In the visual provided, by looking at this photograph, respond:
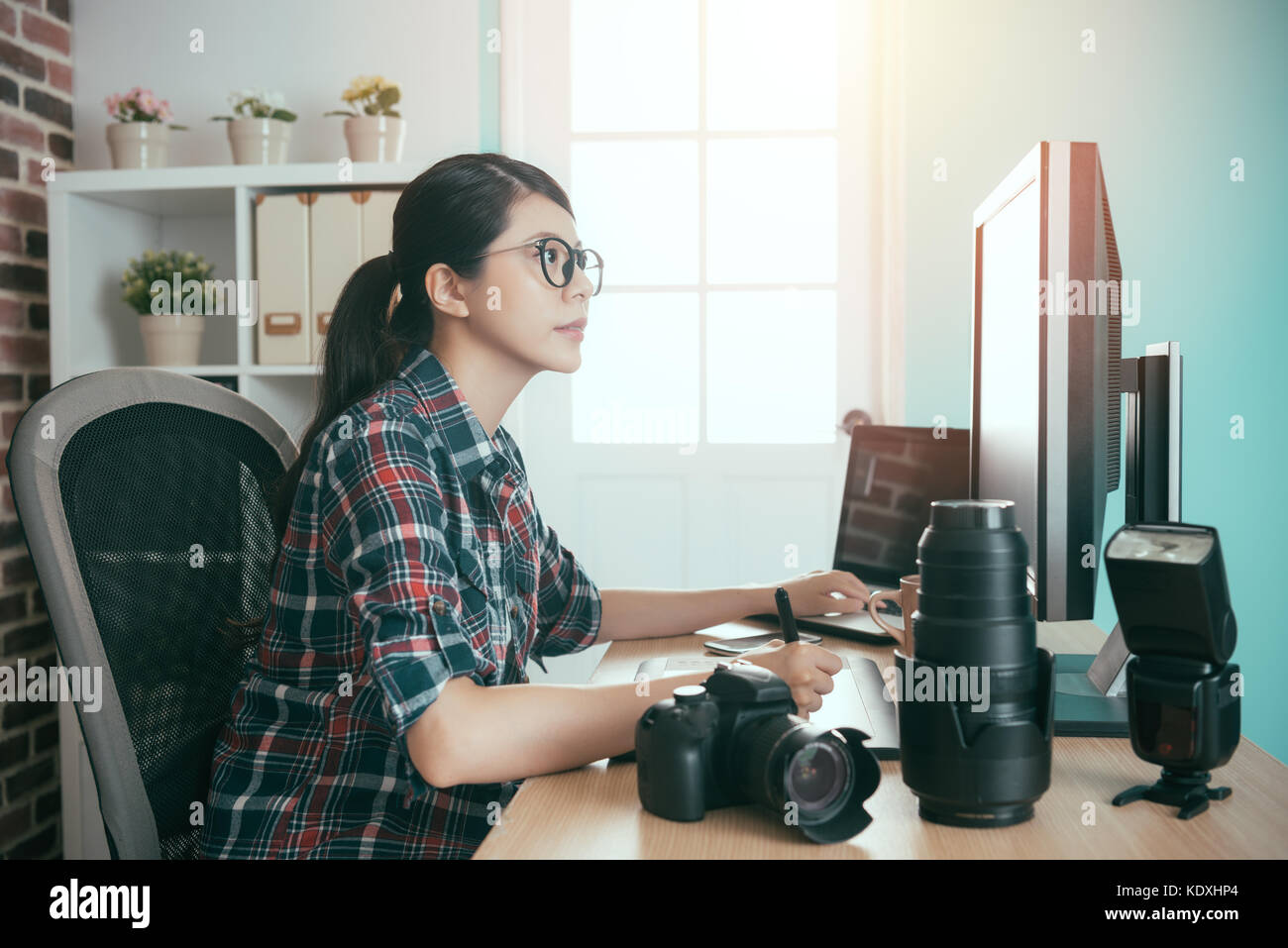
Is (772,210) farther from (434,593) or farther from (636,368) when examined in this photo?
(434,593)

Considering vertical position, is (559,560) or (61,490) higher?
(61,490)

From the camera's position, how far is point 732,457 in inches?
96.1

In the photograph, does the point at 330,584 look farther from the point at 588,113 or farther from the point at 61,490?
the point at 588,113

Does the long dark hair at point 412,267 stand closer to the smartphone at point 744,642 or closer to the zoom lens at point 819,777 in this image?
the smartphone at point 744,642

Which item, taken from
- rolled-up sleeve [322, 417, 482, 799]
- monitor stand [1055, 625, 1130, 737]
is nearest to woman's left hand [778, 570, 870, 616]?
monitor stand [1055, 625, 1130, 737]

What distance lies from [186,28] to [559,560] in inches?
78.5

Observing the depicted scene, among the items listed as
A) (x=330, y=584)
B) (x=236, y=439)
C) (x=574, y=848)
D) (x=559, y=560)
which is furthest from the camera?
(x=559, y=560)

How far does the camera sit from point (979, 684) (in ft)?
2.16

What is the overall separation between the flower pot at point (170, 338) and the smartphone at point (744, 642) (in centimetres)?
157

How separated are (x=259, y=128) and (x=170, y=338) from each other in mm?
526

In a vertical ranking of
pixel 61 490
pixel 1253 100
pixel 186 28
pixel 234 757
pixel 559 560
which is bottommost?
pixel 234 757

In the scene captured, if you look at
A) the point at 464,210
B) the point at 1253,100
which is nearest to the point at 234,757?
the point at 464,210

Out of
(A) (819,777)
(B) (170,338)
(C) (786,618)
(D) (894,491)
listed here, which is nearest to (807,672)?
(C) (786,618)

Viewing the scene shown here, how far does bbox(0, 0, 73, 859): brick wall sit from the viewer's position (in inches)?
86.1
